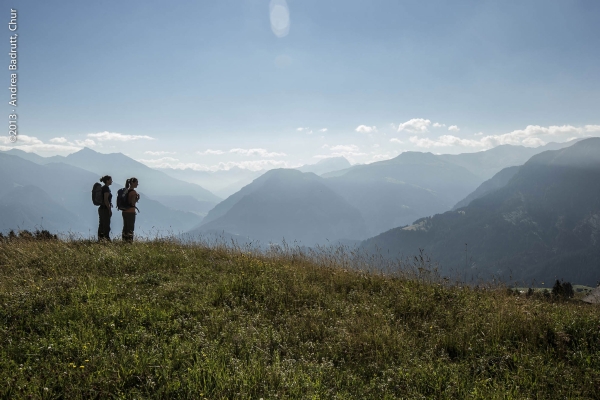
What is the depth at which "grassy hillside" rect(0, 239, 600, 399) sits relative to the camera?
4621mm

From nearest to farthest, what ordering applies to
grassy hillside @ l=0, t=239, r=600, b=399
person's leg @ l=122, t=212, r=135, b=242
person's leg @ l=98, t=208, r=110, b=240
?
grassy hillside @ l=0, t=239, r=600, b=399, person's leg @ l=122, t=212, r=135, b=242, person's leg @ l=98, t=208, r=110, b=240

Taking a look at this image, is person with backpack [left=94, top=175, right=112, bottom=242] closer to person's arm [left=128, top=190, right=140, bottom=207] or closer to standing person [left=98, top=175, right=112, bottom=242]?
standing person [left=98, top=175, right=112, bottom=242]

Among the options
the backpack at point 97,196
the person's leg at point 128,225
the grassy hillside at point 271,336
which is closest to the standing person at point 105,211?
the backpack at point 97,196

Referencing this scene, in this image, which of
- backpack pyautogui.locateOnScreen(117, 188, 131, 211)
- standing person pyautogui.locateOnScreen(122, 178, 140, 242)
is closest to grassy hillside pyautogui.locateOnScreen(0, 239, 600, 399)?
standing person pyautogui.locateOnScreen(122, 178, 140, 242)

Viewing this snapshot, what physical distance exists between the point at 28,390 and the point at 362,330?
5.14 meters

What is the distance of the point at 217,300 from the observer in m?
7.46

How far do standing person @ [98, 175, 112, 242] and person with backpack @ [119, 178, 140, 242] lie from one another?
0.48 metres

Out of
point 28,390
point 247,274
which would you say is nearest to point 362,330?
point 247,274

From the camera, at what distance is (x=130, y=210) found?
1305cm

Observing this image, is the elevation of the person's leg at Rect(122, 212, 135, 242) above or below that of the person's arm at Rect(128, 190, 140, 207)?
below

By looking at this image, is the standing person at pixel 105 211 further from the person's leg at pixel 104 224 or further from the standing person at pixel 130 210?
the standing person at pixel 130 210

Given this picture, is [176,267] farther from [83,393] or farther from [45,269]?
[83,393]

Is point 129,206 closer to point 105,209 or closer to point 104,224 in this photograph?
point 105,209

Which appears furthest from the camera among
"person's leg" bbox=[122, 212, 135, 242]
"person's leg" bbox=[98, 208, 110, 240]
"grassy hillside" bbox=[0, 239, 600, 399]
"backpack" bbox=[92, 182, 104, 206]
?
"person's leg" bbox=[98, 208, 110, 240]
